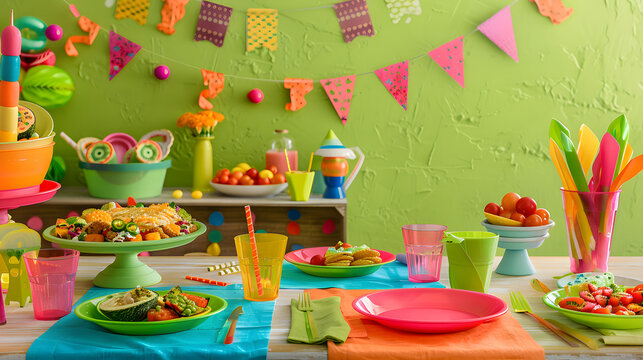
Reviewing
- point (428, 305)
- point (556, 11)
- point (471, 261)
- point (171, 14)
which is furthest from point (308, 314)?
point (556, 11)

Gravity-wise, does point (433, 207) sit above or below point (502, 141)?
below

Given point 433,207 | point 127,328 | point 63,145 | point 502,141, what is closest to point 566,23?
point 502,141

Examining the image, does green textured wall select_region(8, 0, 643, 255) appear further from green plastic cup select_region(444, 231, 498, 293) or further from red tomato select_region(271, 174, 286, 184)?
green plastic cup select_region(444, 231, 498, 293)

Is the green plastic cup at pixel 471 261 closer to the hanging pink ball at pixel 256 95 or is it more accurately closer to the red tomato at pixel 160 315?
the red tomato at pixel 160 315

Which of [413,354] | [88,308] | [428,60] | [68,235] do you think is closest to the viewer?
[413,354]

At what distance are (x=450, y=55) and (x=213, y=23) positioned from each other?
1.07 meters

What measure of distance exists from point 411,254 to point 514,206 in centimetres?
26

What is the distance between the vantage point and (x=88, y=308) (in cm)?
99

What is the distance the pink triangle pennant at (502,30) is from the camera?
2742mm

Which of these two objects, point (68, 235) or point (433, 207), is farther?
point (433, 207)

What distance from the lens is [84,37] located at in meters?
2.72

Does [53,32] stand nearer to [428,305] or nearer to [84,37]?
[84,37]

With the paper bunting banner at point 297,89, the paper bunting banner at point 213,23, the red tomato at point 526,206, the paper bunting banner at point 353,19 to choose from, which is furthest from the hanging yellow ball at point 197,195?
the red tomato at point 526,206

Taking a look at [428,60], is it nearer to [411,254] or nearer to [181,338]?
[411,254]
